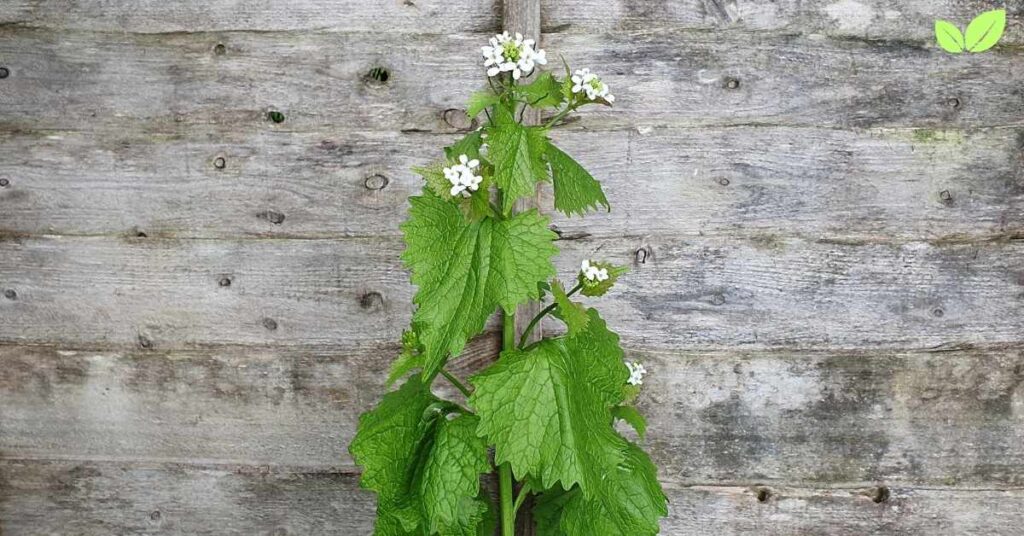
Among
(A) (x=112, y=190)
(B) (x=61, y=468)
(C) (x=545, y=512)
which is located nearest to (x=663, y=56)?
(C) (x=545, y=512)

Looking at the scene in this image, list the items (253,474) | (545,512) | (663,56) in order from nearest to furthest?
(545,512), (663,56), (253,474)

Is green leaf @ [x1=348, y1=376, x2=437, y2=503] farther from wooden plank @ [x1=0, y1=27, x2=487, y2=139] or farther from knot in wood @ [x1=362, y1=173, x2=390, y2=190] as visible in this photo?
wooden plank @ [x1=0, y1=27, x2=487, y2=139]

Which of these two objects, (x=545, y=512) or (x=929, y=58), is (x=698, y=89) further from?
(x=545, y=512)

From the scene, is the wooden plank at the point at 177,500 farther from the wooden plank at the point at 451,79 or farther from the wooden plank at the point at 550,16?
the wooden plank at the point at 550,16

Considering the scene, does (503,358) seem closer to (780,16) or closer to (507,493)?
(507,493)

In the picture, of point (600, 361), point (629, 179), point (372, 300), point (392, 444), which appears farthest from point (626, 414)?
point (372, 300)
